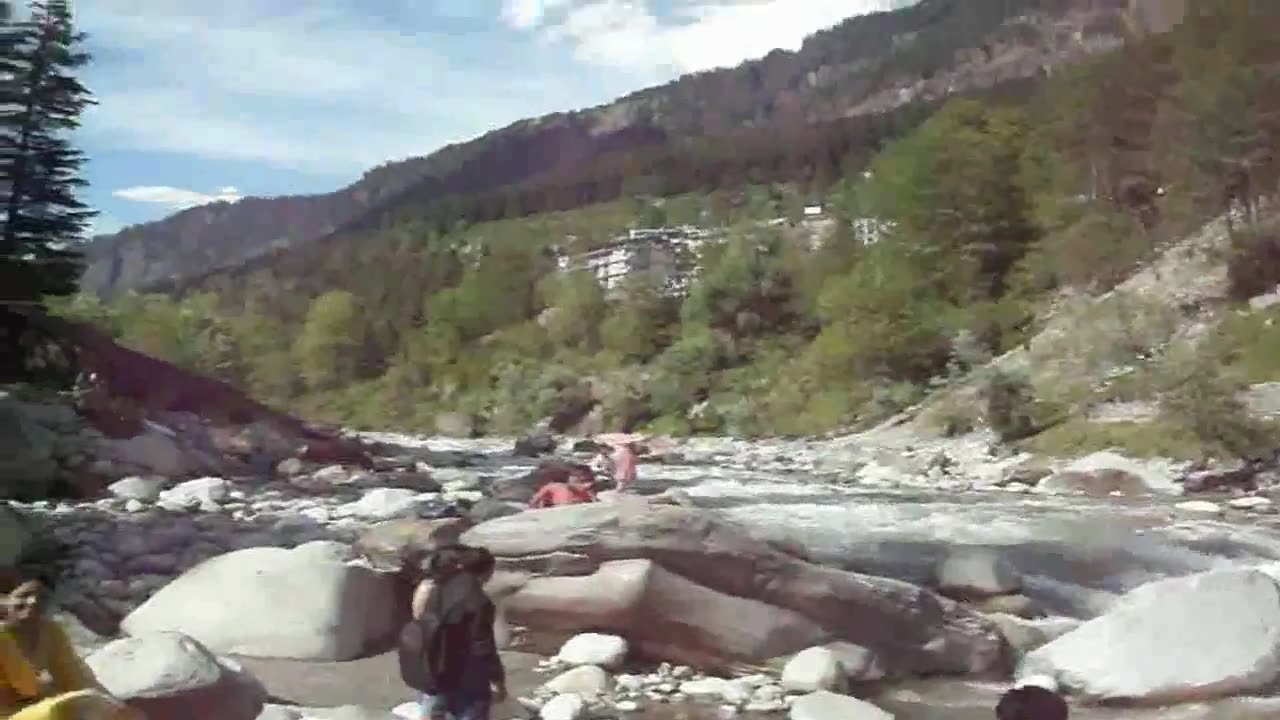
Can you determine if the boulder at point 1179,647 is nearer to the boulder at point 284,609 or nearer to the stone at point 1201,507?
the boulder at point 284,609

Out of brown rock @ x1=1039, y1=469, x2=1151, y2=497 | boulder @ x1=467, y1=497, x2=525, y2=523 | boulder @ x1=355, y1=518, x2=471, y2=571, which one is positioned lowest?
brown rock @ x1=1039, y1=469, x2=1151, y2=497

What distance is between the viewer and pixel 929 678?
12.1ft

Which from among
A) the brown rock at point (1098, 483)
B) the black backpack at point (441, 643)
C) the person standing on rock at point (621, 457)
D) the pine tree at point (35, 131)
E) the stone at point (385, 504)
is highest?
the pine tree at point (35, 131)

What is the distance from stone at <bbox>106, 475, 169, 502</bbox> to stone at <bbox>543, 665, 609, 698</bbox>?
10.3 feet

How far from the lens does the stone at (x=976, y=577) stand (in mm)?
4754

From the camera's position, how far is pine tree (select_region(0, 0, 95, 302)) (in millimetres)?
6133

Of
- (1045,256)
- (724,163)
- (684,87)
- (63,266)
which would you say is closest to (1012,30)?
(684,87)

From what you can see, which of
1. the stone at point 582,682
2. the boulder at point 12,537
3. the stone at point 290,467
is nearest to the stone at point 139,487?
the boulder at point 12,537

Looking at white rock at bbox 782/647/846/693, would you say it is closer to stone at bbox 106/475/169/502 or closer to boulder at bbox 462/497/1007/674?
boulder at bbox 462/497/1007/674

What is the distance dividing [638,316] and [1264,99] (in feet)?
24.5

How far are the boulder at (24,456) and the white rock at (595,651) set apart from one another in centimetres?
310

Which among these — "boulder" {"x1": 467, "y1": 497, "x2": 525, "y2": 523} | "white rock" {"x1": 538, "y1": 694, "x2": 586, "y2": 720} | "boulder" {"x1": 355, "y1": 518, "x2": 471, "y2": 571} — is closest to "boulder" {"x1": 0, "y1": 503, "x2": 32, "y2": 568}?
"boulder" {"x1": 355, "y1": 518, "x2": 471, "y2": 571}

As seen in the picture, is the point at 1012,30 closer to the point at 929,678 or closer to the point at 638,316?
the point at 638,316

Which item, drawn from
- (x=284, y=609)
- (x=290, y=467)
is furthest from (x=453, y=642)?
(x=290, y=467)
